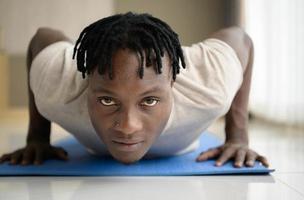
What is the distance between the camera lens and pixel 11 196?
3.21 ft

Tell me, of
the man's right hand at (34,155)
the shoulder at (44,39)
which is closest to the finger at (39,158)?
the man's right hand at (34,155)

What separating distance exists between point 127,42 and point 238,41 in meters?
0.55

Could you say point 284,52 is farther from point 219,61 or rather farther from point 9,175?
point 9,175

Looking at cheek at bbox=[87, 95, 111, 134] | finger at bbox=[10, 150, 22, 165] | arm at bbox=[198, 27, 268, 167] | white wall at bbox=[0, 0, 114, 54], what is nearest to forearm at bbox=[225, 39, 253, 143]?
arm at bbox=[198, 27, 268, 167]

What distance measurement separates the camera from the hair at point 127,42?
927mm

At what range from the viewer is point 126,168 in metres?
1.23

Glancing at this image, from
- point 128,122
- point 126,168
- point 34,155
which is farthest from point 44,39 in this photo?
point 128,122

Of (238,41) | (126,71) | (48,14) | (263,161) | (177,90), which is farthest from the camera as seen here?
(48,14)

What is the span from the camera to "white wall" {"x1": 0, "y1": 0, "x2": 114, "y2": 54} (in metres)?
3.65

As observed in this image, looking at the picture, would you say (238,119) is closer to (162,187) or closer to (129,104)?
(162,187)

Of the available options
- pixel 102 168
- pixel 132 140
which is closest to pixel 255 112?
pixel 102 168

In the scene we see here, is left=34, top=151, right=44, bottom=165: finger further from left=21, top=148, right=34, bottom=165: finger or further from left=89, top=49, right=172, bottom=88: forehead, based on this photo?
left=89, top=49, right=172, bottom=88: forehead

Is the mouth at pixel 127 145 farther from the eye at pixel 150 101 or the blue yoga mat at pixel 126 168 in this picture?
the blue yoga mat at pixel 126 168

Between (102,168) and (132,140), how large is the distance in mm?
302
